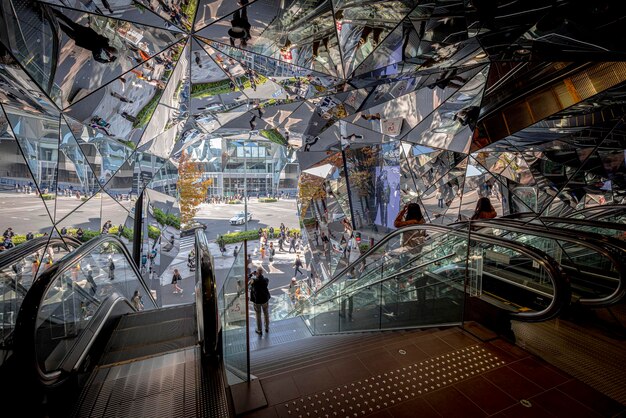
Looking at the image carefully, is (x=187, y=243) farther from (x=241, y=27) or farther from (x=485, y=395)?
(x=485, y=395)

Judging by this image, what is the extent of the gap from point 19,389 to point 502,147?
25.6 ft

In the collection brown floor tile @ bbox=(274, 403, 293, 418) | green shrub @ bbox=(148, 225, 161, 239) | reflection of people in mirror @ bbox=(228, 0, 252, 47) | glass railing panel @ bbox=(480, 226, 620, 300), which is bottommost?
brown floor tile @ bbox=(274, 403, 293, 418)

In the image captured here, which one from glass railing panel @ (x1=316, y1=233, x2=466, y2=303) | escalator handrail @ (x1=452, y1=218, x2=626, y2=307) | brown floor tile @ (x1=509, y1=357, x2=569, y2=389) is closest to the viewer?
brown floor tile @ (x1=509, y1=357, x2=569, y2=389)

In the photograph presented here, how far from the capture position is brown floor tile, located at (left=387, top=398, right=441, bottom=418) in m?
1.99

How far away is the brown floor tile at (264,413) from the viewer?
78.5 inches

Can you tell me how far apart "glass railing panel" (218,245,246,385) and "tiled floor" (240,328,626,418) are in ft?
0.85

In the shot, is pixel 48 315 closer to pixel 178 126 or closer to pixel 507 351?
pixel 507 351

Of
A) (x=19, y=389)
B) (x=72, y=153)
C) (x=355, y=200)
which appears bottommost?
(x=19, y=389)

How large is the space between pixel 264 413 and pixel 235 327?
787mm

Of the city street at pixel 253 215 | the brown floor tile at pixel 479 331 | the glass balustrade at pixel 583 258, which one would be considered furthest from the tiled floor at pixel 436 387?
the city street at pixel 253 215

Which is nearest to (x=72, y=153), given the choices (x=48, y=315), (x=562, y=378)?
(x=48, y=315)

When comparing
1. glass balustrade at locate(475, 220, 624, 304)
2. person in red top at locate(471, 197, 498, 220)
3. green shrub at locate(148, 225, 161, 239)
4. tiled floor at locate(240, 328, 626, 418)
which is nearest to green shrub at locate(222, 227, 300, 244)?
green shrub at locate(148, 225, 161, 239)

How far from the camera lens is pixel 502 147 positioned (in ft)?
19.7

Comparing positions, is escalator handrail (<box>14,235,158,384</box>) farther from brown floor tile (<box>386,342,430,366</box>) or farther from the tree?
the tree
